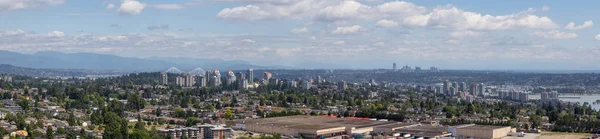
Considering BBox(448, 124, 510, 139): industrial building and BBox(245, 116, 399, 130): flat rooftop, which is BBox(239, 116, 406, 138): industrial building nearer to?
BBox(245, 116, 399, 130): flat rooftop

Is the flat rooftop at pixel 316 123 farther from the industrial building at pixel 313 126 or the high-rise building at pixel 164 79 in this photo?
the high-rise building at pixel 164 79

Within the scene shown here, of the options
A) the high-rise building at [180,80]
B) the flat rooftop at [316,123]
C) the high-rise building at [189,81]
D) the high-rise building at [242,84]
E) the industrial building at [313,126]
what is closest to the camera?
the industrial building at [313,126]

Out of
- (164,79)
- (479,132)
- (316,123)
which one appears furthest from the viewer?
(164,79)

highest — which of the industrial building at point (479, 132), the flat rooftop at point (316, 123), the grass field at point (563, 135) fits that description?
the flat rooftop at point (316, 123)

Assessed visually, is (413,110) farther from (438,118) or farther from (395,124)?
(395,124)

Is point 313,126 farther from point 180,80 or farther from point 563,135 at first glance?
point 180,80

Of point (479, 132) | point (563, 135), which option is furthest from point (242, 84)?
point (479, 132)

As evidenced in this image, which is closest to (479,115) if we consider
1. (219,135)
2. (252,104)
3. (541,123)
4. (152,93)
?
(541,123)

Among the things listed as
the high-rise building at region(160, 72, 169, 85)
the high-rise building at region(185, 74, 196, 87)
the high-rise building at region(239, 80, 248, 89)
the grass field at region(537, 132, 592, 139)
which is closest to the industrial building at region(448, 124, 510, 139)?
the grass field at region(537, 132, 592, 139)

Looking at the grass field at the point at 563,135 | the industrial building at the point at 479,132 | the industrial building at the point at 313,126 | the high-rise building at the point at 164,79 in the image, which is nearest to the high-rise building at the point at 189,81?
the high-rise building at the point at 164,79

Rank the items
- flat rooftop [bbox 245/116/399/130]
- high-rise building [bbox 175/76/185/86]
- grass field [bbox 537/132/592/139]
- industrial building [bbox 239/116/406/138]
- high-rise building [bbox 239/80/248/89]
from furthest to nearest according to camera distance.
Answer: high-rise building [bbox 175/76/185/86] → high-rise building [bbox 239/80/248/89] → flat rooftop [bbox 245/116/399/130] → grass field [bbox 537/132/592/139] → industrial building [bbox 239/116/406/138]

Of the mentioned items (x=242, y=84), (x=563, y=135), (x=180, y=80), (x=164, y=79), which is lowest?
(x=563, y=135)
